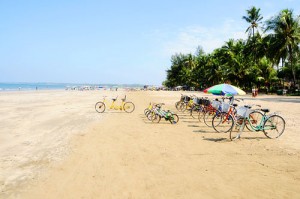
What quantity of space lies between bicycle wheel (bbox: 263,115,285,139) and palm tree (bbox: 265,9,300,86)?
34.9 m

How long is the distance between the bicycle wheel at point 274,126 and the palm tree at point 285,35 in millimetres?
34852

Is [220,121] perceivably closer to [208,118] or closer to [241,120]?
[241,120]

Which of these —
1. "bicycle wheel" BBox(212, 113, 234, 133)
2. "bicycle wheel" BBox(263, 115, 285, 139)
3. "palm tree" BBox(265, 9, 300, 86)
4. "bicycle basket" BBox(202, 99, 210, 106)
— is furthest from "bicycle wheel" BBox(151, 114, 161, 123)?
"palm tree" BBox(265, 9, 300, 86)

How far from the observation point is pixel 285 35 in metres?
41.1

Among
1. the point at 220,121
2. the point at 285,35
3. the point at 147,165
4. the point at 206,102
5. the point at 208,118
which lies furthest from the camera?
the point at 285,35

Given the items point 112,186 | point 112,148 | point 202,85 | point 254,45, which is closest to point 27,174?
point 112,186

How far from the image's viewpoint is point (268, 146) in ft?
28.4

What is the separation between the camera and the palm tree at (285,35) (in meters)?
40.8

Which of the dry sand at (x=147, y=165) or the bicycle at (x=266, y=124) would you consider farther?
the bicycle at (x=266, y=124)

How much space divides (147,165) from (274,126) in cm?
555

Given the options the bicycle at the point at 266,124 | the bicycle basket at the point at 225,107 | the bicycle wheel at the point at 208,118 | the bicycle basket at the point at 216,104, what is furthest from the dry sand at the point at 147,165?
the bicycle basket at the point at 216,104

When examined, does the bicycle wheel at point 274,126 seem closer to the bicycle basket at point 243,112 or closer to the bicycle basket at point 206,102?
the bicycle basket at point 243,112

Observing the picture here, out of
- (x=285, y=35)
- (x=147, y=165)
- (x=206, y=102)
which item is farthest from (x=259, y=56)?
(x=147, y=165)

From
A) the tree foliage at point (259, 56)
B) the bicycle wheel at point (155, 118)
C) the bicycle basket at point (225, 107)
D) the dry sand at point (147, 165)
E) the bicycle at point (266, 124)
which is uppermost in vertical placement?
the tree foliage at point (259, 56)
